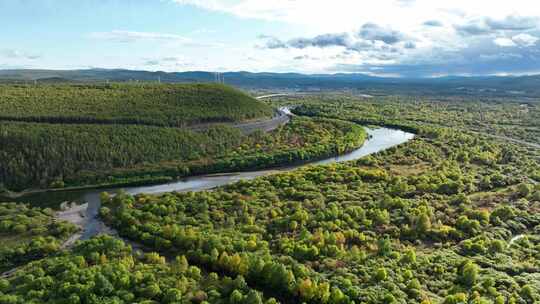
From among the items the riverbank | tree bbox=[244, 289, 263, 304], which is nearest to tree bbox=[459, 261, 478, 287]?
tree bbox=[244, 289, 263, 304]

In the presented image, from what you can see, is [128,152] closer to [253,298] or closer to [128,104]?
[128,104]

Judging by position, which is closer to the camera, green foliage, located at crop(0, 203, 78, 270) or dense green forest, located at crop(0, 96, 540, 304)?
dense green forest, located at crop(0, 96, 540, 304)

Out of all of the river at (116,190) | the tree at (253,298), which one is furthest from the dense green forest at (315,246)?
the river at (116,190)

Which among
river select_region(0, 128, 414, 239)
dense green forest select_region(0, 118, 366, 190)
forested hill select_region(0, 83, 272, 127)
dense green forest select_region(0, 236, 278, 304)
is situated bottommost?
river select_region(0, 128, 414, 239)

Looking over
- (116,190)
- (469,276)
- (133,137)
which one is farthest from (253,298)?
(133,137)

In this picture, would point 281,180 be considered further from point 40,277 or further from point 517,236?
point 40,277

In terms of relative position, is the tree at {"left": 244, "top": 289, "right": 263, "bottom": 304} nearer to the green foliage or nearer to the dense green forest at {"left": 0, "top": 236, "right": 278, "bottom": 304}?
the dense green forest at {"left": 0, "top": 236, "right": 278, "bottom": 304}

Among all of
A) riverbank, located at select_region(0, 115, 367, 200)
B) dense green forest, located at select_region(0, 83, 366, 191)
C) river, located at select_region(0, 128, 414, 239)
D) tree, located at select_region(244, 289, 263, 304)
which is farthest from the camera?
dense green forest, located at select_region(0, 83, 366, 191)
